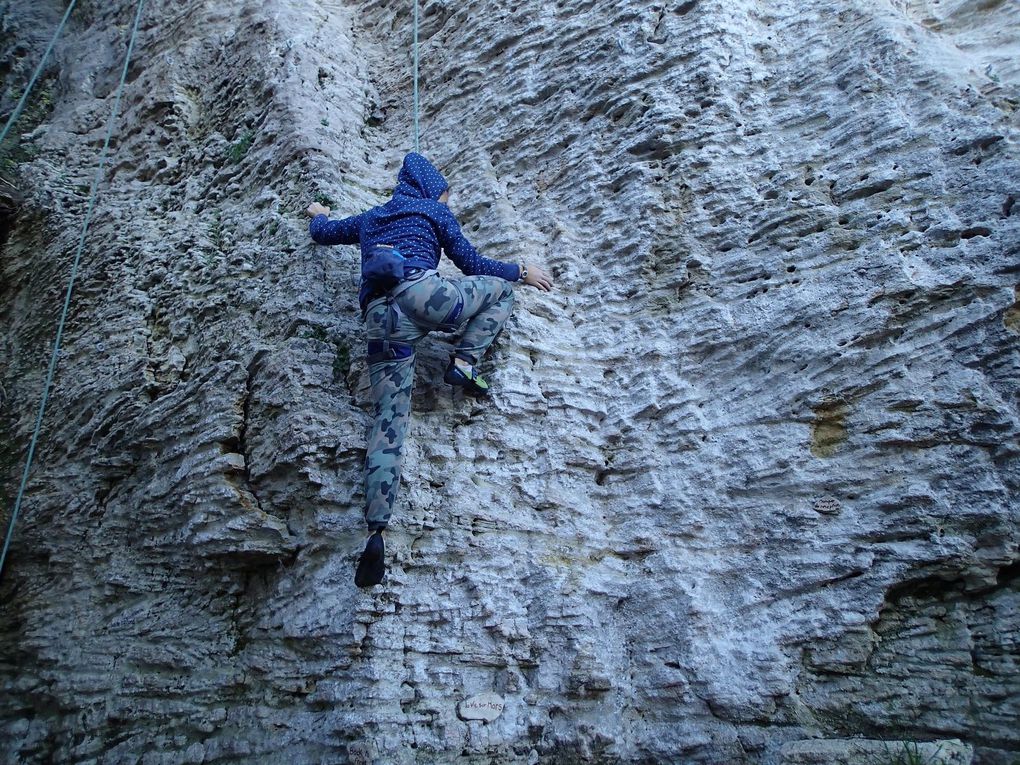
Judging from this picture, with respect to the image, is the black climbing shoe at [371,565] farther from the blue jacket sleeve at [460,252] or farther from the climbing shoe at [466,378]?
the blue jacket sleeve at [460,252]

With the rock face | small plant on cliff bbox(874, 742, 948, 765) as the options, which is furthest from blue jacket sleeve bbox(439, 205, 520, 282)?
small plant on cliff bbox(874, 742, 948, 765)

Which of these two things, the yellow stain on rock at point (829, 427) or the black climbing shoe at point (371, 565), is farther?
the yellow stain on rock at point (829, 427)

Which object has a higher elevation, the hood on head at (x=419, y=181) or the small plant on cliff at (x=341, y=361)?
the hood on head at (x=419, y=181)

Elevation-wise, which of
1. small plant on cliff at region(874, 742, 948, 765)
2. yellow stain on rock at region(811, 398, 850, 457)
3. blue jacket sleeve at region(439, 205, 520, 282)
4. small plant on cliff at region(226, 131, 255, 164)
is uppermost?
small plant on cliff at region(226, 131, 255, 164)

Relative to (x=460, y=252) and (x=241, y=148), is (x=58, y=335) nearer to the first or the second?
(x=241, y=148)

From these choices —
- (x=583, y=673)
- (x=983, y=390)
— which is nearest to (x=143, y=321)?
(x=583, y=673)

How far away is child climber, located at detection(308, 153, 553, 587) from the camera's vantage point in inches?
158

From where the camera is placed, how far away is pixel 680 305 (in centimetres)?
488

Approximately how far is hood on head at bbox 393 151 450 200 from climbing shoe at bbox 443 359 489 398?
48.2 inches

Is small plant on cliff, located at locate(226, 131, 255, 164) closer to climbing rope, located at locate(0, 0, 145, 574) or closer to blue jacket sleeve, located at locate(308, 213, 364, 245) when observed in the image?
climbing rope, located at locate(0, 0, 145, 574)

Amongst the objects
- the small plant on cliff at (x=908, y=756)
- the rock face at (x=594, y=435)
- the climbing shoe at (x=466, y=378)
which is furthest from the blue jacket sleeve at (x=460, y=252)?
the small plant on cliff at (x=908, y=756)

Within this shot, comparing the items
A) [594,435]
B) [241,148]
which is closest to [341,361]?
[594,435]

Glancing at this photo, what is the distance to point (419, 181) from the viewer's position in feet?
15.7

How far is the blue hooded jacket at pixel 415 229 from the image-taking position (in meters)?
4.39
